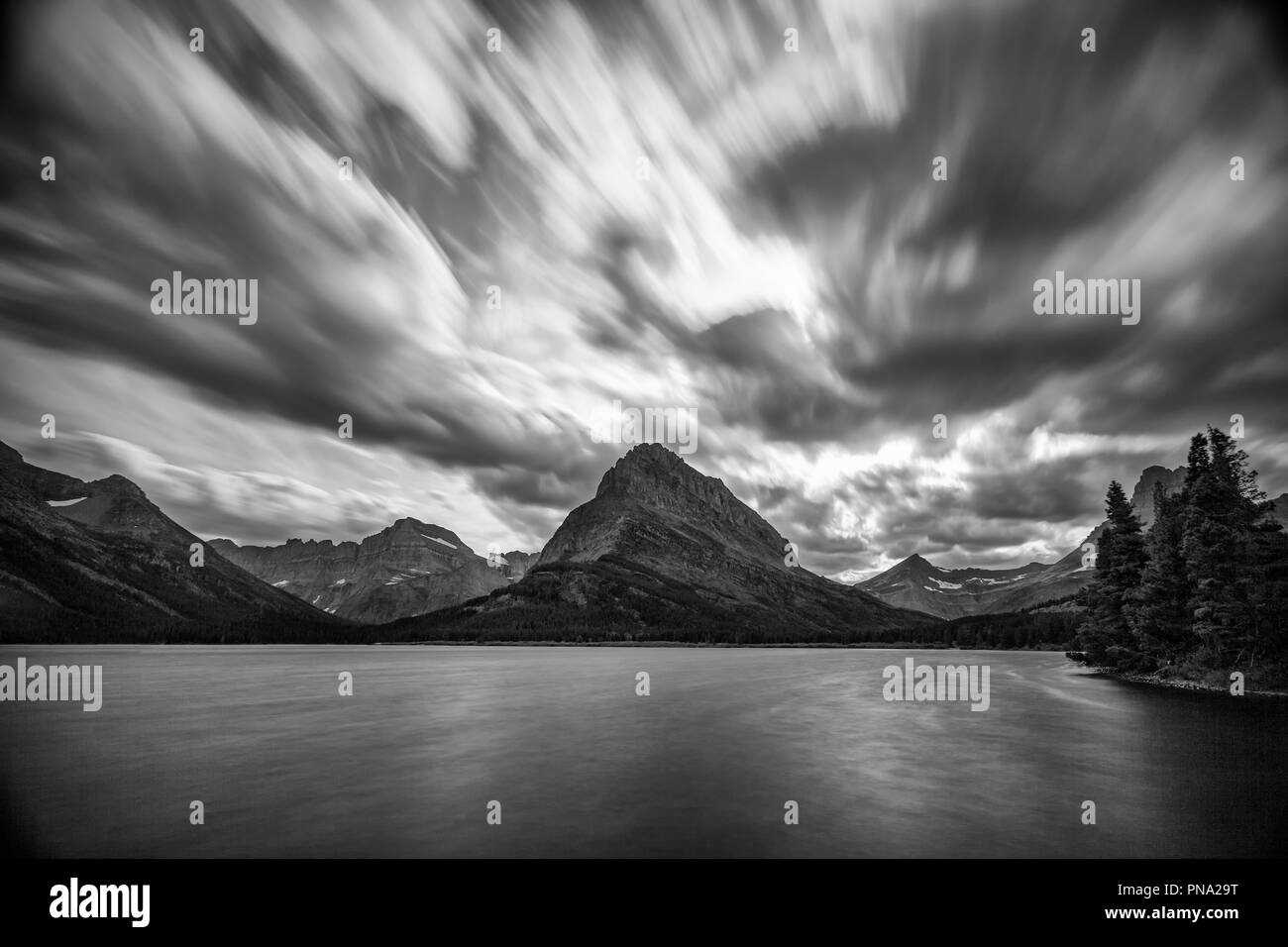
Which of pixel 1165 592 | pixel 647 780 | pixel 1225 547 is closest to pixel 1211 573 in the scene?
pixel 1225 547

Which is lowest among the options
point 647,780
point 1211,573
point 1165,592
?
point 647,780

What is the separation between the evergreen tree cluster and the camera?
67.4 meters

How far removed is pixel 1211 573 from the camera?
233 feet

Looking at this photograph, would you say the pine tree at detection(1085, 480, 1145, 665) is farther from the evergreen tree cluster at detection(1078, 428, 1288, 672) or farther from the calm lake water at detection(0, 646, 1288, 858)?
the calm lake water at detection(0, 646, 1288, 858)

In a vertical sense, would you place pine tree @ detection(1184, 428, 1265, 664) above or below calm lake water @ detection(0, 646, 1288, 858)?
above

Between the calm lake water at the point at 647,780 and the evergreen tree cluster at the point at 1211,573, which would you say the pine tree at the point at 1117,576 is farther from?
the calm lake water at the point at 647,780

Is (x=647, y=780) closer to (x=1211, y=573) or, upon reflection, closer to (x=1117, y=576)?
(x=1211, y=573)

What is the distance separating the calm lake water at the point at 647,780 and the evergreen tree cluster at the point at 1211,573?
963 cm

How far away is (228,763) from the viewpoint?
38.7m

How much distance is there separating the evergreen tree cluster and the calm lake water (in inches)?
379

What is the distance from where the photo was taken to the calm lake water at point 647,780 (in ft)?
81.9

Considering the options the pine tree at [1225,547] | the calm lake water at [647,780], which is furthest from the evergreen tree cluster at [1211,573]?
the calm lake water at [647,780]

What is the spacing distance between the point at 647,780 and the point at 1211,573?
76078mm

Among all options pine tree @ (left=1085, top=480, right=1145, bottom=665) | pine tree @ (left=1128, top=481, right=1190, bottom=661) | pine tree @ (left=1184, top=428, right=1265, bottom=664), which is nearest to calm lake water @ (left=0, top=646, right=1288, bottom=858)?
pine tree @ (left=1184, top=428, right=1265, bottom=664)
